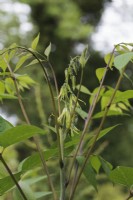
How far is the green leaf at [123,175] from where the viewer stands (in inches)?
22.1

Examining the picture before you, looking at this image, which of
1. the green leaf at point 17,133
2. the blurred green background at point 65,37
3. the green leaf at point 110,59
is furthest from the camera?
the blurred green background at point 65,37

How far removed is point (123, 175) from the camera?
575mm

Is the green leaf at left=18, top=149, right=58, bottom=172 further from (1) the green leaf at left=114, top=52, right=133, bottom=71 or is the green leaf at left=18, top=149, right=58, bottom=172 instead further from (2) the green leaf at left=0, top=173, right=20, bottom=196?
(1) the green leaf at left=114, top=52, right=133, bottom=71

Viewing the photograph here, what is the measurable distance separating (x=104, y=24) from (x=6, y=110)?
1.73 meters

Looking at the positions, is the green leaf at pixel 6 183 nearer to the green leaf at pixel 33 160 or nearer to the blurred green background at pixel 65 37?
the green leaf at pixel 33 160

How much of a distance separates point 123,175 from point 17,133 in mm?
161

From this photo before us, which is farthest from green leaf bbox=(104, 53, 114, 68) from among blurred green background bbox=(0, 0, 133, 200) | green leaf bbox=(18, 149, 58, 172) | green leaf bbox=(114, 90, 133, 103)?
blurred green background bbox=(0, 0, 133, 200)

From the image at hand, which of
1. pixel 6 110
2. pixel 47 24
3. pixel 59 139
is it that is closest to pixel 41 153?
pixel 59 139

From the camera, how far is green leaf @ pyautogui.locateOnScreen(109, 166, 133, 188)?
0.56 metres

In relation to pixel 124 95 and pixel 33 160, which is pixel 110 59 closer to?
pixel 124 95

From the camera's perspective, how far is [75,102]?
0.59m

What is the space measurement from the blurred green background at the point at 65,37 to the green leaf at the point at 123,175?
3465 millimetres

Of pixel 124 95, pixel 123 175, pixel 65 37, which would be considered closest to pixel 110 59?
pixel 124 95

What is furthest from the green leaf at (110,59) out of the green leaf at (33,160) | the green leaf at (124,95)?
the green leaf at (33,160)
